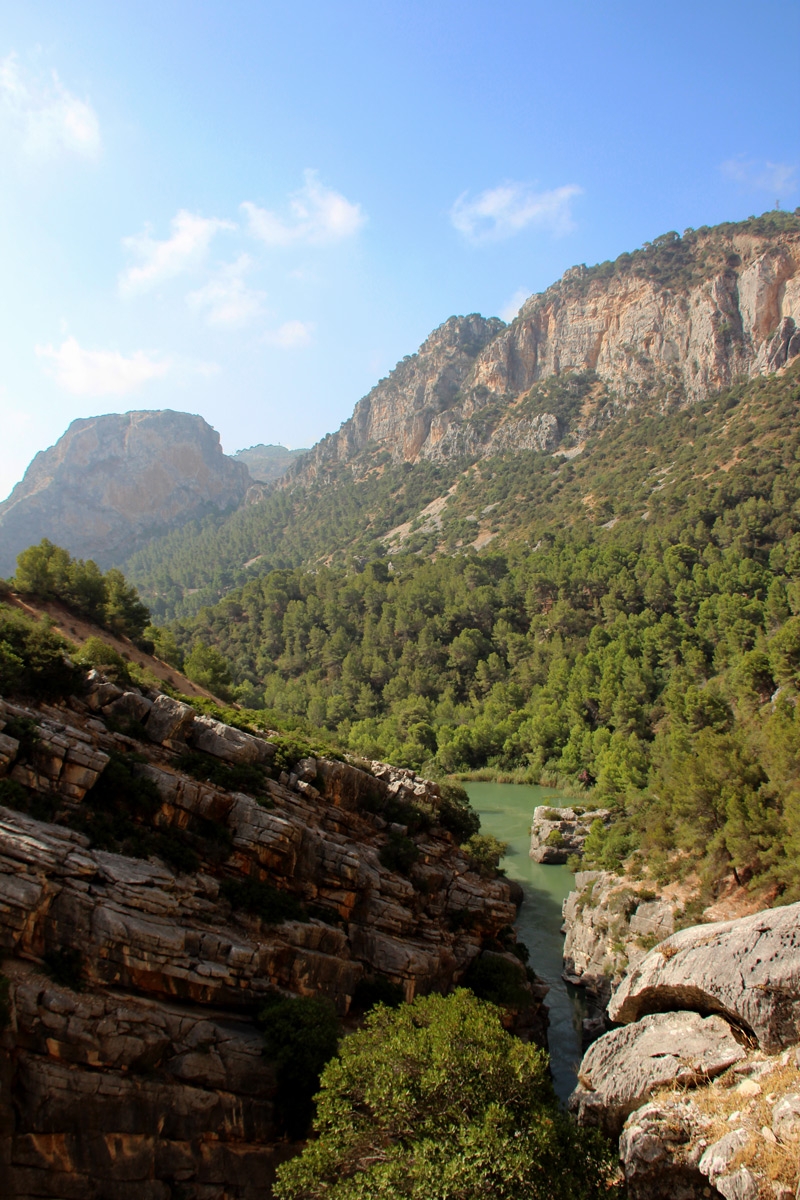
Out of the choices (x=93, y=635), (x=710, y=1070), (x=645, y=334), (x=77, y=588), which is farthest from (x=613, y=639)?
(x=645, y=334)

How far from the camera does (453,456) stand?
7731 inches

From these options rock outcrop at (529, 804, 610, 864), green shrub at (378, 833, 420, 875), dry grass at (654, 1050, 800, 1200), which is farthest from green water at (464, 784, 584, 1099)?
dry grass at (654, 1050, 800, 1200)

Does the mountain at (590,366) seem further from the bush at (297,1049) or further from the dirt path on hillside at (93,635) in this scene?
the bush at (297,1049)

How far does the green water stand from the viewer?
97.7 ft

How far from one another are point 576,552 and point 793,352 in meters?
64.3

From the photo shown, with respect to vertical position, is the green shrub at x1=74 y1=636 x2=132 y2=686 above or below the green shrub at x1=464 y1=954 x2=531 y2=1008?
above

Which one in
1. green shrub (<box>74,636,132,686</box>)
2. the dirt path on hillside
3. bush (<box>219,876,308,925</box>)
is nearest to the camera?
bush (<box>219,876,308,925</box>)

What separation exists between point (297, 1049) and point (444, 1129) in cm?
510

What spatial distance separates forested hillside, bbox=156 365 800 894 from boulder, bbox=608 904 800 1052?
78.4 feet

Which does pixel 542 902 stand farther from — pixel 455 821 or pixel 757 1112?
pixel 757 1112

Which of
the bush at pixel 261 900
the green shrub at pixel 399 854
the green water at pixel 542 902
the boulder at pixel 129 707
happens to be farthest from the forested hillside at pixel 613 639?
the boulder at pixel 129 707

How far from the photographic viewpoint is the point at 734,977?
12.9 m

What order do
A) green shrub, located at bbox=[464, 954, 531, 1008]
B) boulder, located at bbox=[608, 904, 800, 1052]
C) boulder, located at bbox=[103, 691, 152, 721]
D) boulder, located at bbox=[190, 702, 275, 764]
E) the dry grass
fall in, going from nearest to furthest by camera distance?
1. the dry grass
2. boulder, located at bbox=[608, 904, 800, 1052]
3. boulder, located at bbox=[103, 691, 152, 721]
4. boulder, located at bbox=[190, 702, 275, 764]
5. green shrub, located at bbox=[464, 954, 531, 1008]

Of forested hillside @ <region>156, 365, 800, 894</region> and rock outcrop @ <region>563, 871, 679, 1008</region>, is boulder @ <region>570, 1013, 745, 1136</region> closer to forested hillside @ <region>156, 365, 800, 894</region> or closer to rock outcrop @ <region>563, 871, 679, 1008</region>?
rock outcrop @ <region>563, 871, 679, 1008</region>
